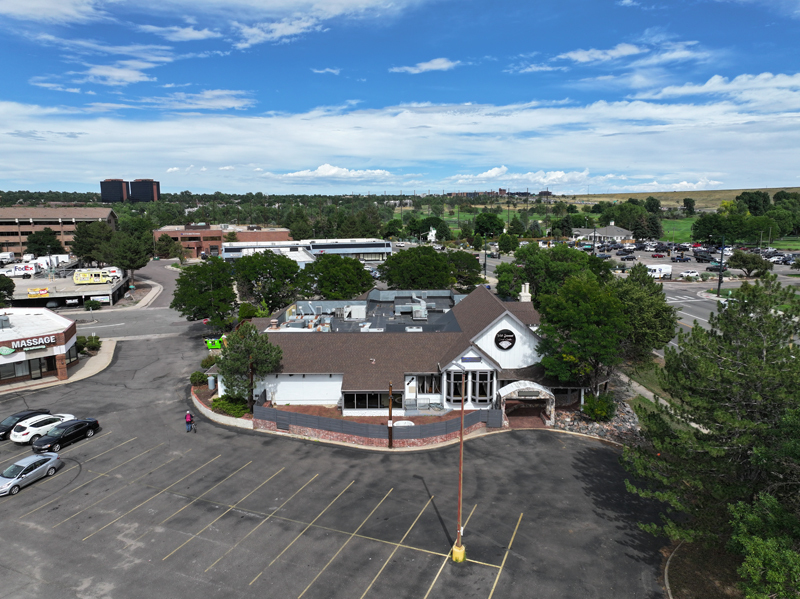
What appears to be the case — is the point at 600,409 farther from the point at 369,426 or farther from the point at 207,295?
the point at 207,295

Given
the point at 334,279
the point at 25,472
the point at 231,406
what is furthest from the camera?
the point at 334,279

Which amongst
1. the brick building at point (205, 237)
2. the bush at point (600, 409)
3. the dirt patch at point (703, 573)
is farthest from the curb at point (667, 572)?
the brick building at point (205, 237)

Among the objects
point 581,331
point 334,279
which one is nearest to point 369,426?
point 581,331

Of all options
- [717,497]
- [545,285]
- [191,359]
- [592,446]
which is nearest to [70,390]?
[191,359]

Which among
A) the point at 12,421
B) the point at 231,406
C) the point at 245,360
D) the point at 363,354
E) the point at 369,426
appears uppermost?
the point at 245,360

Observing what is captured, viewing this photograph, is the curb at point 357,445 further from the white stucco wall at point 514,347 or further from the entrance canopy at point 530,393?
the white stucco wall at point 514,347

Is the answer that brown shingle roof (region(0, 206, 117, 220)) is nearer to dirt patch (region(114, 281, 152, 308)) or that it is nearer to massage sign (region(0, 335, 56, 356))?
dirt patch (region(114, 281, 152, 308))

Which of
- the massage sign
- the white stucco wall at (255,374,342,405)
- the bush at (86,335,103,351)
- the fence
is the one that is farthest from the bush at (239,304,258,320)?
the fence
